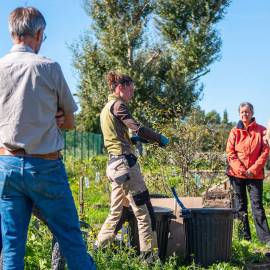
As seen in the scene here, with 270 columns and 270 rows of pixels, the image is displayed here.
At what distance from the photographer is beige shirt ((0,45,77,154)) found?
138 inches

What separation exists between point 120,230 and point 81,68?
2844cm

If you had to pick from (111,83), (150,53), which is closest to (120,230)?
(111,83)

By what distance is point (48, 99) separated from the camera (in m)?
3.56

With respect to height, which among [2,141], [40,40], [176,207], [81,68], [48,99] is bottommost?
[176,207]

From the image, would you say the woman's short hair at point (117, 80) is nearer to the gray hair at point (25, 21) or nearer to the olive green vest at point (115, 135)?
the olive green vest at point (115, 135)

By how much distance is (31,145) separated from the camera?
351 cm

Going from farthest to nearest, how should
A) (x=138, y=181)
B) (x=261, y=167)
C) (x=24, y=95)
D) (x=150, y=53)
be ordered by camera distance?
(x=150, y=53) → (x=261, y=167) → (x=138, y=181) → (x=24, y=95)

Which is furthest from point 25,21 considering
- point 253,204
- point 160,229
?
point 253,204

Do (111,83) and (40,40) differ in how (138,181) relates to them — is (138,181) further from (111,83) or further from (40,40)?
(40,40)

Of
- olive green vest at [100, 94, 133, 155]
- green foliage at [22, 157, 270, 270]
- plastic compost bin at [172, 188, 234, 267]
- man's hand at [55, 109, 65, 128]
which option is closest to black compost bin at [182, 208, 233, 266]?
plastic compost bin at [172, 188, 234, 267]

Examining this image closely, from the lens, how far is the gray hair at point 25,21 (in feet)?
11.7

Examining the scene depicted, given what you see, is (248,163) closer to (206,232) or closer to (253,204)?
(253,204)

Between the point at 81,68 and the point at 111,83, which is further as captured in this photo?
the point at 81,68

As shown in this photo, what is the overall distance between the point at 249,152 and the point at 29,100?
15.1ft
